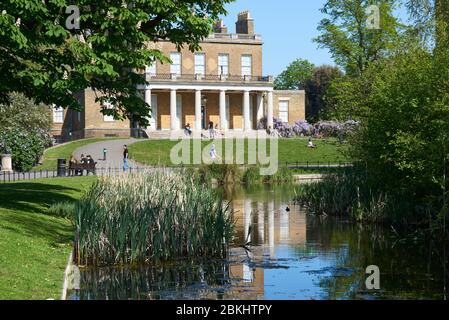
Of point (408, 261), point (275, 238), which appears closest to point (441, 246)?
point (408, 261)

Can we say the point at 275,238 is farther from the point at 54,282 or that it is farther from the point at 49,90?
the point at 54,282

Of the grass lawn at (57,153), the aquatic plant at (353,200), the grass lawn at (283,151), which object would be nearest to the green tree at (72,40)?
the aquatic plant at (353,200)

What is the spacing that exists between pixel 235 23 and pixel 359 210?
60.7 meters

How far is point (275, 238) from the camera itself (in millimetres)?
20688

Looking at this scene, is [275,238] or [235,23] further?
[235,23]

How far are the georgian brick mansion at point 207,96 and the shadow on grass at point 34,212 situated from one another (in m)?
40.3

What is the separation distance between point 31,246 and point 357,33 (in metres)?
38.4

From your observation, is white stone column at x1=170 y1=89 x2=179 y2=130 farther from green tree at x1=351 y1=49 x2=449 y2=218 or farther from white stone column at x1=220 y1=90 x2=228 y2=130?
green tree at x1=351 y1=49 x2=449 y2=218

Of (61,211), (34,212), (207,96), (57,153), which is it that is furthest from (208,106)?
(34,212)

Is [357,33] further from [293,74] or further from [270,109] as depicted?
[293,74]

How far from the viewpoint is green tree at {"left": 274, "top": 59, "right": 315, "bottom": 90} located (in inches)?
4626

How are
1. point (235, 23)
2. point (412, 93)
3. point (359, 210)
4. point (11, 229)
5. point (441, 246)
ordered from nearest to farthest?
point (11, 229), point (441, 246), point (412, 93), point (359, 210), point (235, 23)
